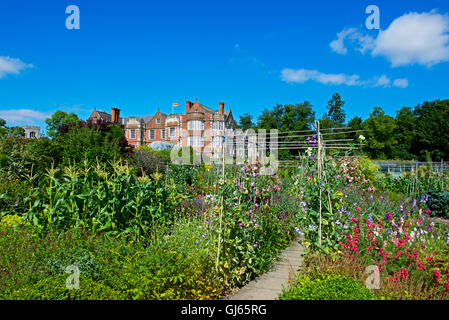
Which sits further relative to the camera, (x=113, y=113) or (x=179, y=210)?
(x=113, y=113)

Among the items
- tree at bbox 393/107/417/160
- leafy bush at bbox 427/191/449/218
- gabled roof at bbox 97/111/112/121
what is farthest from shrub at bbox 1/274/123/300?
gabled roof at bbox 97/111/112/121

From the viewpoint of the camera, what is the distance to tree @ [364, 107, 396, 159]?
38.9 m

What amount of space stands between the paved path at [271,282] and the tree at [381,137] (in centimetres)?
3913

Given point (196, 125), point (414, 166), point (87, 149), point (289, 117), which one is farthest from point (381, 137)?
point (87, 149)

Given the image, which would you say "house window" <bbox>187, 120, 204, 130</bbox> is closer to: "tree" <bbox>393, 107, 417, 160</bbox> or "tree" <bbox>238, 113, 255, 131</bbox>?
"tree" <bbox>238, 113, 255, 131</bbox>

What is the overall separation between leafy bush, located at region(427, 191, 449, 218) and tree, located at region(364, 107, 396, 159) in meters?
32.5

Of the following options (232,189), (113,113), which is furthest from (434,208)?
(113,113)

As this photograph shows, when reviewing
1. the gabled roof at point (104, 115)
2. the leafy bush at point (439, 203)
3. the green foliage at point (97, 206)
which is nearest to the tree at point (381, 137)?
the leafy bush at point (439, 203)

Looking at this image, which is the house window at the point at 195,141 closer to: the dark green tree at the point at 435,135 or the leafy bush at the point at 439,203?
the dark green tree at the point at 435,135

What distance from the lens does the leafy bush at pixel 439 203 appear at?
8.59m

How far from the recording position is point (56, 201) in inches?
165

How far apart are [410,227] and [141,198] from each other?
419cm

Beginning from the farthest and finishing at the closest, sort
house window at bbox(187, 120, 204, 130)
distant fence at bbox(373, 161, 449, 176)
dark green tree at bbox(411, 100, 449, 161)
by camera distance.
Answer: house window at bbox(187, 120, 204, 130), dark green tree at bbox(411, 100, 449, 161), distant fence at bbox(373, 161, 449, 176)
